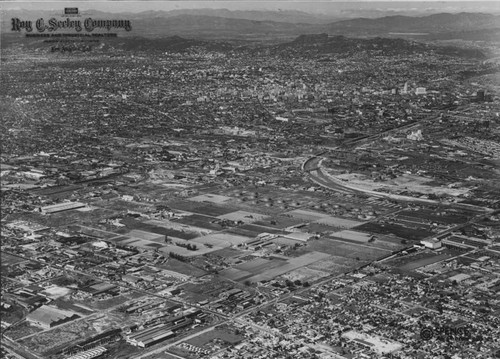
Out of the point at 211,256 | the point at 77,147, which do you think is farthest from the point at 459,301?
the point at 77,147

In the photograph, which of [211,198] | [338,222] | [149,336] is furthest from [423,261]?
[211,198]

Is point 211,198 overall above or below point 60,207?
below

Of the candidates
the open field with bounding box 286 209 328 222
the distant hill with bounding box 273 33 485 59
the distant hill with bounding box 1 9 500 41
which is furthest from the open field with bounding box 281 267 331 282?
the distant hill with bounding box 1 9 500 41

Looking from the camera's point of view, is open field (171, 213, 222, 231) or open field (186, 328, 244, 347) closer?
open field (186, 328, 244, 347)

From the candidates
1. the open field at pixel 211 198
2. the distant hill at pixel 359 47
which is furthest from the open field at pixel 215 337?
the distant hill at pixel 359 47

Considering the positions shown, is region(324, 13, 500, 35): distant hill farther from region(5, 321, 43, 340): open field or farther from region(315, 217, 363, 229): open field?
region(5, 321, 43, 340): open field

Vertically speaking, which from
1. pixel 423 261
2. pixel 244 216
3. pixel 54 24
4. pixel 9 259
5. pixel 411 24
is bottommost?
pixel 423 261

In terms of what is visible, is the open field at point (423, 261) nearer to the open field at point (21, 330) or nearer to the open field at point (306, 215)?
the open field at point (306, 215)

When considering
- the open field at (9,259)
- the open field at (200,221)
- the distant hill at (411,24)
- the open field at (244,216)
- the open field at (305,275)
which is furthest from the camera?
the distant hill at (411,24)

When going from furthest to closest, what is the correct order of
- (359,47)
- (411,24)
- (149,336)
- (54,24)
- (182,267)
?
1. (411,24)
2. (359,47)
3. (54,24)
4. (182,267)
5. (149,336)

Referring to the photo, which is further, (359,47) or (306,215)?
(359,47)

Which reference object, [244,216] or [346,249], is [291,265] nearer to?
Answer: [346,249]
